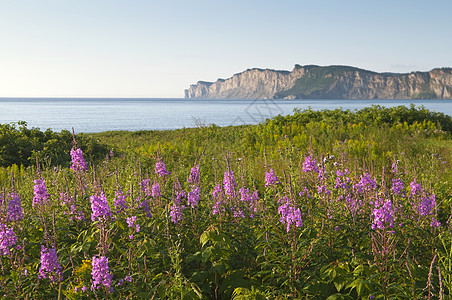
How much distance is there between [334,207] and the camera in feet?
12.5

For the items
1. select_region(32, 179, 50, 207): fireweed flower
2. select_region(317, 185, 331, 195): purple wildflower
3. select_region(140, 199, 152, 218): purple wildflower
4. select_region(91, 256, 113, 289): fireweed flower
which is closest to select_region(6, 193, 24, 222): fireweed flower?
select_region(32, 179, 50, 207): fireweed flower

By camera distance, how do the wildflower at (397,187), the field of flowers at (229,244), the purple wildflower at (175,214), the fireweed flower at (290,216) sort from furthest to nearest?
1. the wildflower at (397,187)
2. the purple wildflower at (175,214)
3. the fireweed flower at (290,216)
4. the field of flowers at (229,244)

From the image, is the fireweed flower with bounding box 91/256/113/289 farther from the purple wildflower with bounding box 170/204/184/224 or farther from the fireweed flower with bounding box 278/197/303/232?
the fireweed flower with bounding box 278/197/303/232

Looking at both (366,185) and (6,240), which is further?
(366,185)

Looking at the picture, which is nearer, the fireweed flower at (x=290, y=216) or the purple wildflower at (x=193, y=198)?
the fireweed flower at (x=290, y=216)

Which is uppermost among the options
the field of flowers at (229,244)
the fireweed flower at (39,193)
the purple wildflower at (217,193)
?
the fireweed flower at (39,193)

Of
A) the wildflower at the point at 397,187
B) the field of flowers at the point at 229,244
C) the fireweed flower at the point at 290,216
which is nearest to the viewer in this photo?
the field of flowers at the point at 229,244

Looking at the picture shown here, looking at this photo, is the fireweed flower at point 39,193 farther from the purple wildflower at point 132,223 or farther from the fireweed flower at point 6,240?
the purple wildflower at point 132,223

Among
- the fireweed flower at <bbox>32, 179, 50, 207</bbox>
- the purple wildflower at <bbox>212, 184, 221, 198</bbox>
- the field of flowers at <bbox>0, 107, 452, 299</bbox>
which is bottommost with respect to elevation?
the field of flowers at <bbox>0, 107, 452, 299</bbox>

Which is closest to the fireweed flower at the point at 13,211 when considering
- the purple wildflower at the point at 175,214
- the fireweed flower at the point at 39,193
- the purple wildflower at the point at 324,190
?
the fireweed flower at the point at 39,193

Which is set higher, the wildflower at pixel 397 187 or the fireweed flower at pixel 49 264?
the wildflower at pixel 397 187

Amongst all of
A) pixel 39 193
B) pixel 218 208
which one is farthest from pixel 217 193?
pixel 39 193

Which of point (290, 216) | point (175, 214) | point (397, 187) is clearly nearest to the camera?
point (290, 216)

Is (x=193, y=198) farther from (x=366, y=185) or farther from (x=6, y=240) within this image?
(x=366, y=185)
